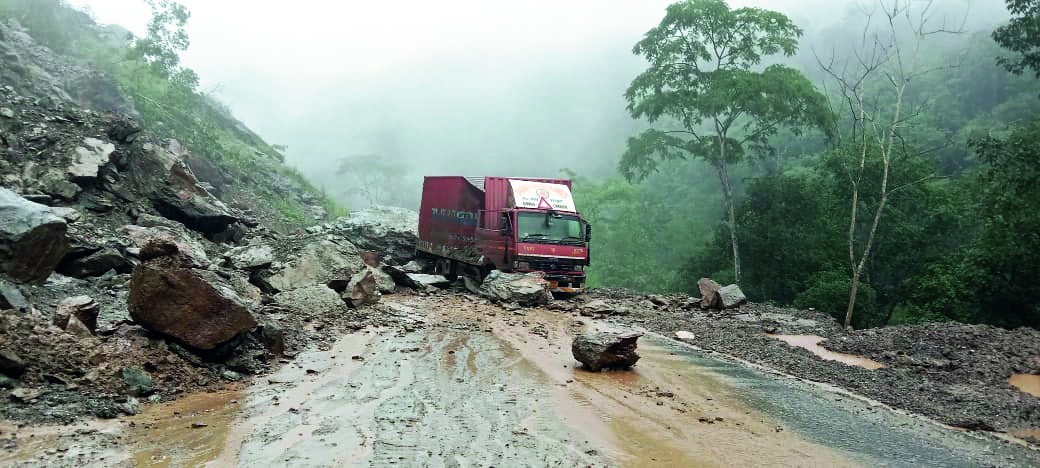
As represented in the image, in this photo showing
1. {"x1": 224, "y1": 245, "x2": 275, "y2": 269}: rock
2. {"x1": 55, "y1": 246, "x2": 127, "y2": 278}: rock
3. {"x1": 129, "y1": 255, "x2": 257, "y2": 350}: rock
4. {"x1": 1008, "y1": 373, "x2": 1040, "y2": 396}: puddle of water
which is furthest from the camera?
{"x1": 224, "y1": 245, "x2": 275, "y2": 269}: rock

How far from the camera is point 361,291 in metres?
12.6

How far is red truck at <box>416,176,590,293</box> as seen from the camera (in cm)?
1634

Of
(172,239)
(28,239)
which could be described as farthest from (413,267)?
(28,239)

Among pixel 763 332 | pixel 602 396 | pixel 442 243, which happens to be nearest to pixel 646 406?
pixel 602 396

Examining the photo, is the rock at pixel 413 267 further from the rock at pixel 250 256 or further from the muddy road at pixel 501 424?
the muddy road at pixel 501 424

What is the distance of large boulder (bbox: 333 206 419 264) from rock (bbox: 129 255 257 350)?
1491 cm

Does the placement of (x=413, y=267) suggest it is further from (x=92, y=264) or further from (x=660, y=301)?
(x=92, y=264)

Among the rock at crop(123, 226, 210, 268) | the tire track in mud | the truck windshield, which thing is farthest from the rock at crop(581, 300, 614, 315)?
the rock at crop(123, 226, 210, 268)

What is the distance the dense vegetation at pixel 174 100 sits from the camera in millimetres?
28969

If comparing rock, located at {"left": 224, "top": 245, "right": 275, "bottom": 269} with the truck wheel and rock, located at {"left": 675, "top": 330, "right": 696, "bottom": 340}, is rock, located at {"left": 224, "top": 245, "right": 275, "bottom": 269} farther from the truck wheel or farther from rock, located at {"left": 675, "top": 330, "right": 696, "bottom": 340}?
rock, located at {"left": 675, "top": 330, "right": 696, "bottom": 340}

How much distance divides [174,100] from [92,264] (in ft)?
95.4

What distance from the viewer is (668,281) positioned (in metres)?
31.7

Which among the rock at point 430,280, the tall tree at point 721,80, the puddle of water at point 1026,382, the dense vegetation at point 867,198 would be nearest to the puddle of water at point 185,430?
the puddle of water at point 1026,382

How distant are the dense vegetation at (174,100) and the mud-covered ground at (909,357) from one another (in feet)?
61.1
